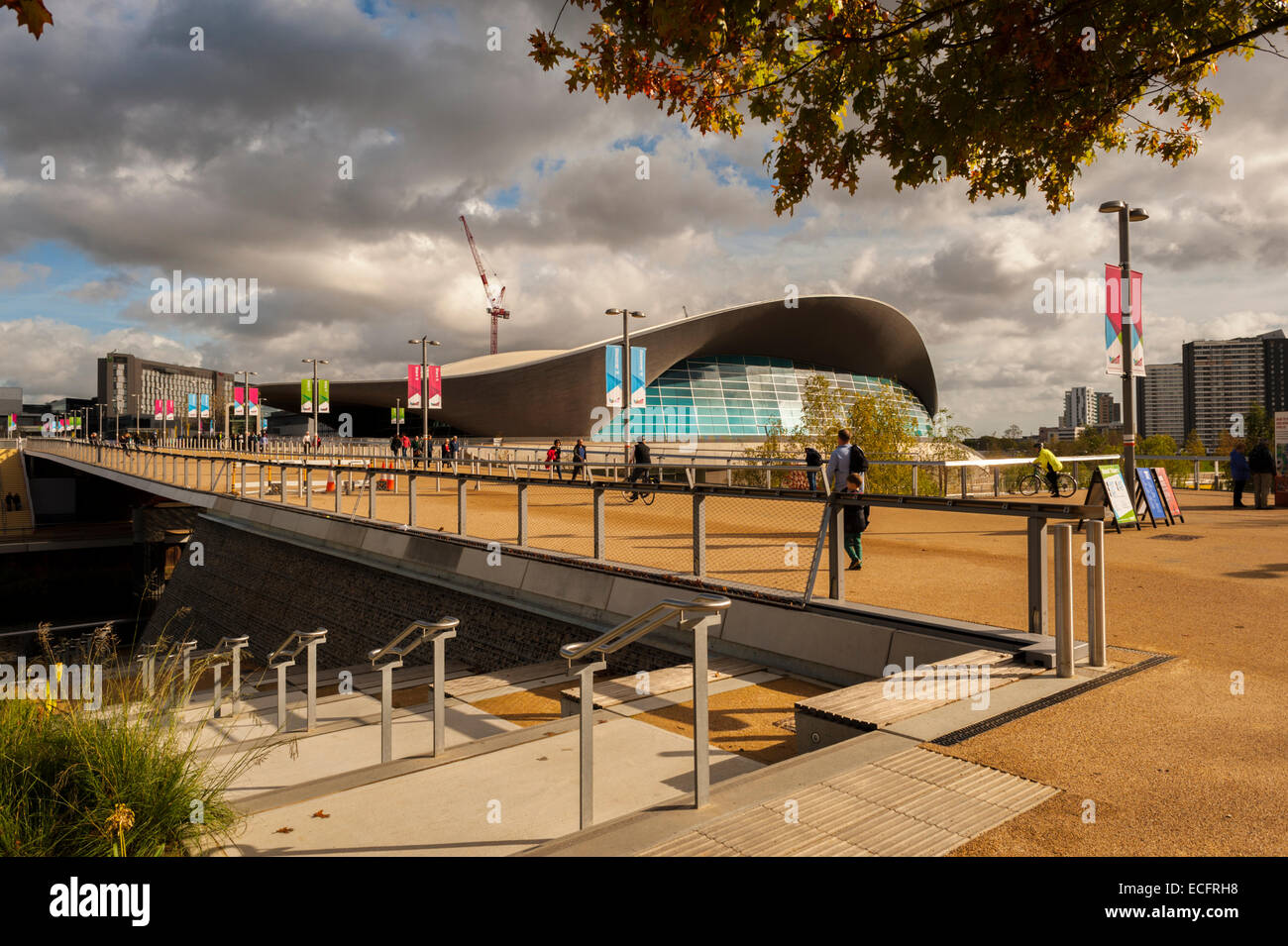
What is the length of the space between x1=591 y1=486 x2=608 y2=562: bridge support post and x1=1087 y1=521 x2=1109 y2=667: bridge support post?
503cm

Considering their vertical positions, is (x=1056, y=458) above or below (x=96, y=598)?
above

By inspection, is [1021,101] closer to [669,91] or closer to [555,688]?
[669,91]

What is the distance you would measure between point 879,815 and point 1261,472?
20065 mm

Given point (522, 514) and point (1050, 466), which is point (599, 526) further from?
point (1050, 466)

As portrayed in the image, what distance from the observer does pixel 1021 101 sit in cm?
654

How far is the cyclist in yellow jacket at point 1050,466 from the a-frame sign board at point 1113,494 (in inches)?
232

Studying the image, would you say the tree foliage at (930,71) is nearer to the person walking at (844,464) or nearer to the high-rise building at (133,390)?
the person walking at (844,464)

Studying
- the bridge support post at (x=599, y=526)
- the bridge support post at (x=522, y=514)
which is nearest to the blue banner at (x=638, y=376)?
the bridge support post at (x=522, y=514)

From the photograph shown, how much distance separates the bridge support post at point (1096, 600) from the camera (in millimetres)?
5621

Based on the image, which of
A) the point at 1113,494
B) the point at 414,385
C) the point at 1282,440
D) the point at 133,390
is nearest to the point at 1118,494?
the point at 1113,494

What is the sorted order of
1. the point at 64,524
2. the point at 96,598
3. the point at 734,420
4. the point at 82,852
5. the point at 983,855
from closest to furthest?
1. the point at 983,855
2. the point at 82,852
3. the point at 96,598
4. the point at 64,524
5. the point at 734,420

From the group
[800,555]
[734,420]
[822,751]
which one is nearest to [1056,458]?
[800,555]
